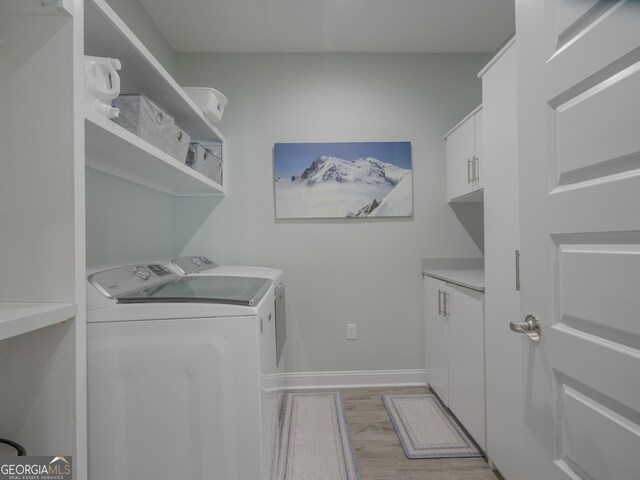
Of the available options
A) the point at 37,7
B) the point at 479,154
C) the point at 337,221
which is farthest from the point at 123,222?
the point at 479,154

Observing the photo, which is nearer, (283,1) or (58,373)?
(58,373)

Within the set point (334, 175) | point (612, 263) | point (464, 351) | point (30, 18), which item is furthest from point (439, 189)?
point (30, 18)

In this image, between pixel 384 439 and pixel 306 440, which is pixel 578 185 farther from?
pixel 306 440

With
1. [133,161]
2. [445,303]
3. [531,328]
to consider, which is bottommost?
[445,303]

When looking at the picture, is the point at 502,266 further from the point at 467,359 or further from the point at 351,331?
the point at 351,331

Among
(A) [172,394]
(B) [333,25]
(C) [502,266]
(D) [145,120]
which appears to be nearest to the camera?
(A) [172,394]

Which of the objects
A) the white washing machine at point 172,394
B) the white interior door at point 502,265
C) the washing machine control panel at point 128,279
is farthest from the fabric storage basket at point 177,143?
the white interior door at point 502,265

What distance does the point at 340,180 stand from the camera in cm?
240

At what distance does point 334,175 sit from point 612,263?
1.92 metres

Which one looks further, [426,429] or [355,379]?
[355,379]

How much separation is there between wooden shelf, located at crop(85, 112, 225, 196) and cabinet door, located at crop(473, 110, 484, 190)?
1678 millimetres

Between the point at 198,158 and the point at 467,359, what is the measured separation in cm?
197

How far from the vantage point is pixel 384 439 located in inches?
70.2

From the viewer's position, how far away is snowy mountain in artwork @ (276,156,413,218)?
240 centimetres
